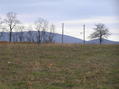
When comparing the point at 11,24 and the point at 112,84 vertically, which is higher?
the point at 11,24

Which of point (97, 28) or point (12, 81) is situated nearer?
point (12, 81)

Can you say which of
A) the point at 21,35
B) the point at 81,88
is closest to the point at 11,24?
the point at 21,35

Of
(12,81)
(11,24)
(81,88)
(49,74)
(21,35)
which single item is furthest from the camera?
(21,35)

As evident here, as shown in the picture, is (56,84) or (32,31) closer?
(56,84)

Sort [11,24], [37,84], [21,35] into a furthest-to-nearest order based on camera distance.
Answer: [21,35] → [11,24] → [37,84]

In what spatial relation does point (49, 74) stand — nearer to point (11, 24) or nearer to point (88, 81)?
point (88, 81)

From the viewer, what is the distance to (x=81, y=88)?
9688 millimetres

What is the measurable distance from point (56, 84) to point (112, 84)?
2481 mm

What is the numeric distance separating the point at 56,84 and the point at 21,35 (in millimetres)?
76882

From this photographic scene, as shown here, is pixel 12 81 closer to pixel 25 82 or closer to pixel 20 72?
pixel 25 82

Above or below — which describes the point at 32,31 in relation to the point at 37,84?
above

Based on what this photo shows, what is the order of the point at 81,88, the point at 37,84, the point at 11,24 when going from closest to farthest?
the point at 81,88, the point at 37,84, the point at 11,24

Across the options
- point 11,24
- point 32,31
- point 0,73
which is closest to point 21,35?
point 32,31

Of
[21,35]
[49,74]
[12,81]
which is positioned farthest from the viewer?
[21,35]
